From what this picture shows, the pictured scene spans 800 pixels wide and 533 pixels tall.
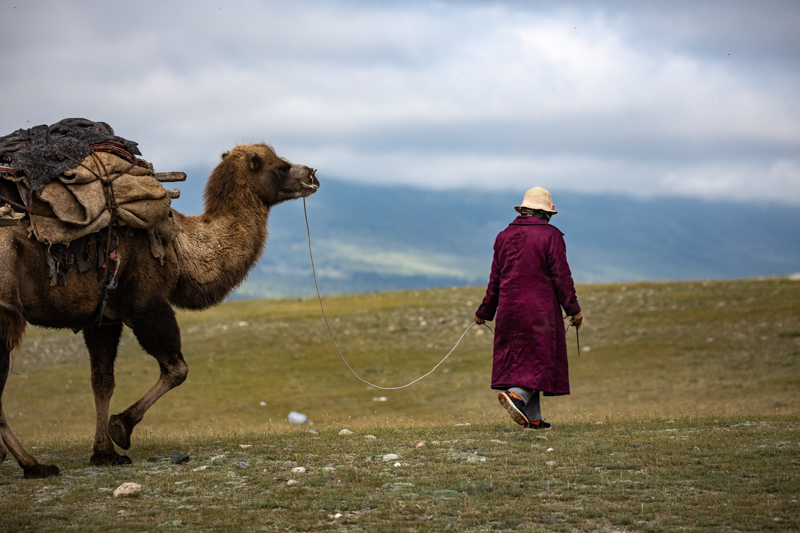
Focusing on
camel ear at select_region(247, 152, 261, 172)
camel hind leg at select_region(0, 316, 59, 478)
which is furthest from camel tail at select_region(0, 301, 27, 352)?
camel ear at select_region(247, 152, 261, 172)

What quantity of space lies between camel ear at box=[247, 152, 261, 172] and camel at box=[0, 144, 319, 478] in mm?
14

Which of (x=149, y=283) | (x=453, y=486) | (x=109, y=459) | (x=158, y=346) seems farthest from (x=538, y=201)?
(x=109, y=459)

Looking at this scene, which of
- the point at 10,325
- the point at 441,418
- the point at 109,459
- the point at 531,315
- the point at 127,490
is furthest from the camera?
the point at 441,418

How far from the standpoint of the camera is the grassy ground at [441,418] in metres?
6.52

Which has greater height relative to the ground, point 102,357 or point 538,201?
point 538,201

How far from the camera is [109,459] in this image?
918 centimetres

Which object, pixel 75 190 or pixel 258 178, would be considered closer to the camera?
pixel 75 190

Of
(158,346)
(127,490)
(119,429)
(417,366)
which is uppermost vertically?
(158,346)

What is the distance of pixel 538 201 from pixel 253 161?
3.94 metres

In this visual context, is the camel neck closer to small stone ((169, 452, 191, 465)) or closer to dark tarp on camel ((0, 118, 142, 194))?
dark tarp on camel ((0, 118, 142, 194))

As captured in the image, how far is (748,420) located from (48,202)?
9.33m

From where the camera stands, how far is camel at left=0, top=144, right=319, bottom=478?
8.24 m

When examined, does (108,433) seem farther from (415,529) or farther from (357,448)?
(415,529)

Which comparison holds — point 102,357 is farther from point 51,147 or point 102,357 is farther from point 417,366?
point 417,366
